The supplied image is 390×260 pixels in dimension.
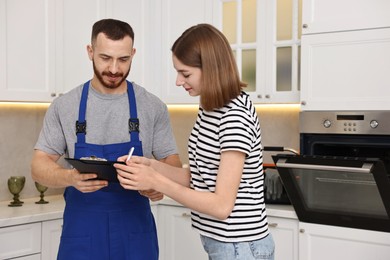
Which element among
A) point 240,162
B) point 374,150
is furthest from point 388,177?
point 240,162

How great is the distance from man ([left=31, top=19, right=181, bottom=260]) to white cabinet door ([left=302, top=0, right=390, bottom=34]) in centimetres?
121

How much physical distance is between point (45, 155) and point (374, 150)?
1.63 metres

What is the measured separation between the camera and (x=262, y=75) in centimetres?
318

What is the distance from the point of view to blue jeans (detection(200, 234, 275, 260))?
60.3 inches

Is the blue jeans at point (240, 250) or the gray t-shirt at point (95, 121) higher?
the gray t-shirt at point (95, 121)

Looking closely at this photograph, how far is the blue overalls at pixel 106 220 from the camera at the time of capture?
1963mm

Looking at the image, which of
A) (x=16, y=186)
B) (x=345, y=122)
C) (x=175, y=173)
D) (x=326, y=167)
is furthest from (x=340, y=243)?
(x=16, y=186)

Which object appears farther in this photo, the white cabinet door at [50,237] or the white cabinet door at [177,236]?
the white cabinet door at [177,236]

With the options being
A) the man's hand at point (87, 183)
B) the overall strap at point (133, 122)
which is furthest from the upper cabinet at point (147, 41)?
the man's hand at point (87, 183)

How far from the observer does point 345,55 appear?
111 inches

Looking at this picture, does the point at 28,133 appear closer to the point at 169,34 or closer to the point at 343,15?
the point at 169,34

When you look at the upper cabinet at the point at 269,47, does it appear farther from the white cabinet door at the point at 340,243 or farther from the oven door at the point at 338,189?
the white cabinet door at the point at 340,243

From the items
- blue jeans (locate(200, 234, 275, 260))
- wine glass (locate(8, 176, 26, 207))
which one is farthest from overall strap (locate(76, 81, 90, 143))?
wine glass (locate(8, 176, 26, 207))

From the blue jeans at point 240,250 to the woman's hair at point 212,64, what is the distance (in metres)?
0.37
